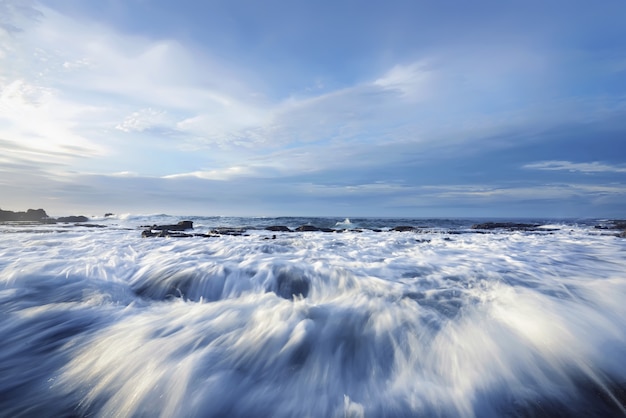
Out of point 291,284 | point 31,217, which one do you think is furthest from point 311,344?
point 31,217

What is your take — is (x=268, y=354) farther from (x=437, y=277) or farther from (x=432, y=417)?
(x=437, y=277)

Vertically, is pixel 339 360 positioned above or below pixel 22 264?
below

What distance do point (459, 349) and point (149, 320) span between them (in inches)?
143

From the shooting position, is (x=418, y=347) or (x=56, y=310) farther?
(x=56, y=310)

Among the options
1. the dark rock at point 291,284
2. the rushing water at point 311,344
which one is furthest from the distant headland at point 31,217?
the dark rock at point 291,284

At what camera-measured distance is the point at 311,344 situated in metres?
3.17

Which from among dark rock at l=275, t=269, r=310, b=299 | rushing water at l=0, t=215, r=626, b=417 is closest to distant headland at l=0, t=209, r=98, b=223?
rushing water at l=0, t=215, r=626, b=417

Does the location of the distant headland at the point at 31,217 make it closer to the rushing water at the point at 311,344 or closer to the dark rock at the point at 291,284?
the rushing water at the point at 311,344

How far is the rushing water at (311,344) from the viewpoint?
2.33m

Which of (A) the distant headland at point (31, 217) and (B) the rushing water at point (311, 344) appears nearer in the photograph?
(B) the rushing water at point (311, 344)

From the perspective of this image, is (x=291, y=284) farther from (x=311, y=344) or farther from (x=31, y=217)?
(x=31, y=217)

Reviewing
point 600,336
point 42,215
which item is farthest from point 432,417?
point 42,215

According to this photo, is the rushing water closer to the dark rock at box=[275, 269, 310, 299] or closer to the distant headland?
the dark rock at box=[275, 269, 310, 299]

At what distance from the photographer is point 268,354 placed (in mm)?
3018
